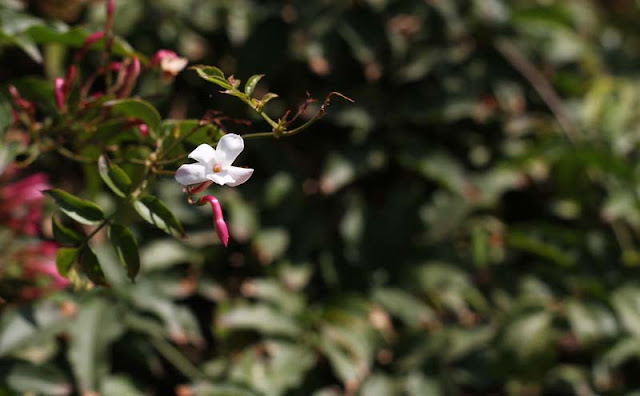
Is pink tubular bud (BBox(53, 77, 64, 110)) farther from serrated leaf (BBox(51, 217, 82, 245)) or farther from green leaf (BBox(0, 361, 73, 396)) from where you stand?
green leaf (BBox(0, 361, 73, 396))

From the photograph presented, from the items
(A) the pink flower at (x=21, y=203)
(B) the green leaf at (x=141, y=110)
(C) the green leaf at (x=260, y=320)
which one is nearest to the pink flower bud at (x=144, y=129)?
(B) the green leaf at (x=141, y=110)

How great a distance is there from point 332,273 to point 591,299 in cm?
63

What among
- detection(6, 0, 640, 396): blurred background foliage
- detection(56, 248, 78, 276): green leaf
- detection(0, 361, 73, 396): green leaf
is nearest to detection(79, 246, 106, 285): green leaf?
detection(56, 248, 78, 276): green leaf

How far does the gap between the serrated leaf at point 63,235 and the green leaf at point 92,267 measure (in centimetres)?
2

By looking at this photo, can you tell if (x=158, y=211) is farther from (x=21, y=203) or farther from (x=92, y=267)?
(x=21, y=203)

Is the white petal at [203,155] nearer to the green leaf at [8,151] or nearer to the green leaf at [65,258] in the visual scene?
the green leaf at [65,258]

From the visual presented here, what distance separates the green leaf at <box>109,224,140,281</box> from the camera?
1.01 meters

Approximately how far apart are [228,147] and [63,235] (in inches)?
11.9

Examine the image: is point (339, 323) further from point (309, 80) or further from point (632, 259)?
point (632, 259)

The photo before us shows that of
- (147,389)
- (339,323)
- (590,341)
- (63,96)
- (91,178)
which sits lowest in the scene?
(147,389)

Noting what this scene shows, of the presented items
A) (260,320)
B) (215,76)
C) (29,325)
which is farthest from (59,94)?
(260,320)

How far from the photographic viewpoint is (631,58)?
2.52 metres

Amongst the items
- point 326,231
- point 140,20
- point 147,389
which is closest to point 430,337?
point 326,231

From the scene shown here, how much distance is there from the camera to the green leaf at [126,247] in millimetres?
1013
